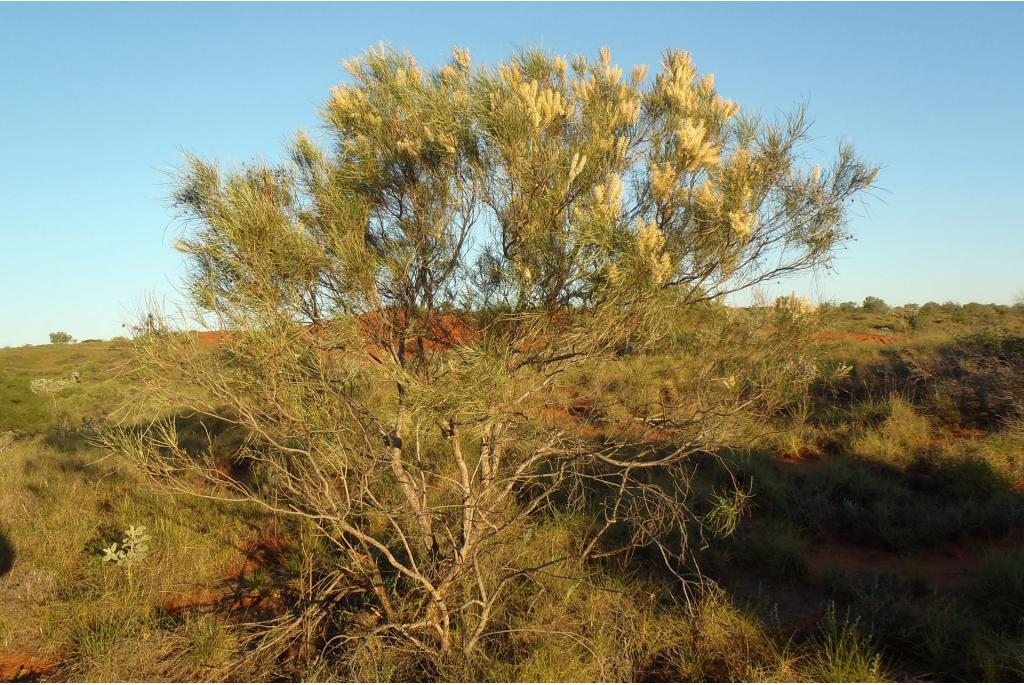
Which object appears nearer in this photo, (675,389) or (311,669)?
(311,669)

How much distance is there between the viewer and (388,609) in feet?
14.8

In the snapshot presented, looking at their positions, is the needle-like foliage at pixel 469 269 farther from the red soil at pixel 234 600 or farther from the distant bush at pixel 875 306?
the distant bush at pixel 875 306

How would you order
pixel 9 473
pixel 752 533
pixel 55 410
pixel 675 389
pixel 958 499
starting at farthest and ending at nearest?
pixel 55 410 → pixel 9 473 → pixel 958 499 → pixel 752 533 → pixel 675 389

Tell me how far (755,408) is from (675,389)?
56 centimetres

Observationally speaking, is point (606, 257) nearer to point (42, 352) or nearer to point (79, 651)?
point (79, 651)

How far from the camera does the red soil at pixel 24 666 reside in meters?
4.59

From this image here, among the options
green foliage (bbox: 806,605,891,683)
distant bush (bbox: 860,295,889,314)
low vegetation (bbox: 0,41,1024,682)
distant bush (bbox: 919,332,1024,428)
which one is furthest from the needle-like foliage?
distant bush (bbox: 860,295,889,314)

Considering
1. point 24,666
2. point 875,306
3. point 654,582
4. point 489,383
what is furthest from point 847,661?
point 875,306

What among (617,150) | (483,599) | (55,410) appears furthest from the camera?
(55,410)

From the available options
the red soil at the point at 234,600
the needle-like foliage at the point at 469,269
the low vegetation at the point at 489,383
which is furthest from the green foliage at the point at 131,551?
the needle-like foliage at the point at 469,269

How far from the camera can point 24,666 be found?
15.5 feet

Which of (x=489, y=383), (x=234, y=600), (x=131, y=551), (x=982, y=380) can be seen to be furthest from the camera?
(x=982, y=380)

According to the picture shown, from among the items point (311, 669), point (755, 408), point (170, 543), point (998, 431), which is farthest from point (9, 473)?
point (998, 431)

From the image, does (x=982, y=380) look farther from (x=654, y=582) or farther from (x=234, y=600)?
(x=234, y=600)
